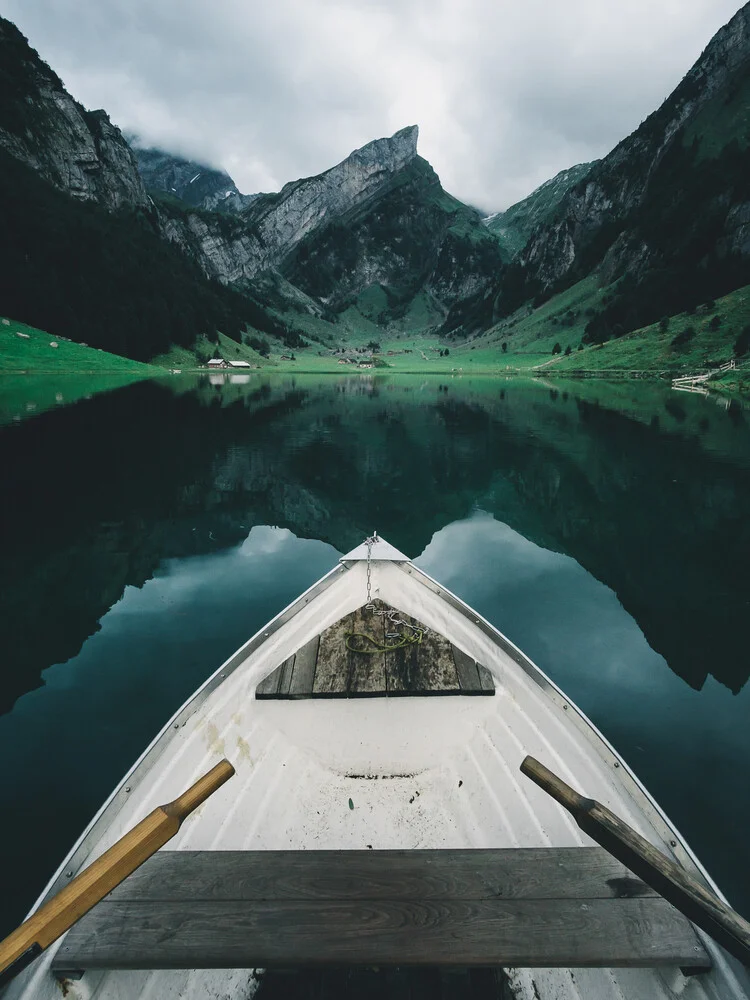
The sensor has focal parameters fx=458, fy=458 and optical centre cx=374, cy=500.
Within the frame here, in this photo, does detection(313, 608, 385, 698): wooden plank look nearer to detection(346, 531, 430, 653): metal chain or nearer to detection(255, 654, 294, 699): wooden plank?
detection(346, 531, 430, 653): metal chain

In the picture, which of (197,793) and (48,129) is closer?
(197,793)

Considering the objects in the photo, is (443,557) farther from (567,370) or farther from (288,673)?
(567,370)

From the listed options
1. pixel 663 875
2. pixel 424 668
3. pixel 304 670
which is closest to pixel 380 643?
pixel 424 668

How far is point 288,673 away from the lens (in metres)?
6.73

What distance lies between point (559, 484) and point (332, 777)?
2067 centimetres

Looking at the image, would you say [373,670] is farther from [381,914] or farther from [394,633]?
[381,914]

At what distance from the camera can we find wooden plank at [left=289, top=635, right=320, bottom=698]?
20.8 ft

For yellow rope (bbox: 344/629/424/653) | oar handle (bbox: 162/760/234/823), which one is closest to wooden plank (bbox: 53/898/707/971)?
oar handle (bbox: 162/760/234/823)

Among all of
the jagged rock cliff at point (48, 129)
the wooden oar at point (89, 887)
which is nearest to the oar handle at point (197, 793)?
the wooden oar at point (89, 887)

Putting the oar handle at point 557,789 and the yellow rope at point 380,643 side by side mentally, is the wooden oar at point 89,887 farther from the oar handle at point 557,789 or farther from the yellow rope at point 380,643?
the yellow rope at point 380,643

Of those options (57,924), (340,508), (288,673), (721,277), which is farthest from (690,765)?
(721,277)

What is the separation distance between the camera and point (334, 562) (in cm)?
1525

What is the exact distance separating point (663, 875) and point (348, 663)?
4.52 m

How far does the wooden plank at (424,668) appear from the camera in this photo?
6373mm
